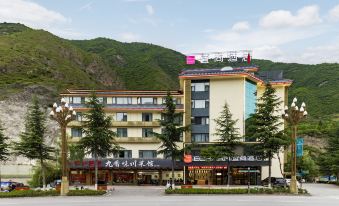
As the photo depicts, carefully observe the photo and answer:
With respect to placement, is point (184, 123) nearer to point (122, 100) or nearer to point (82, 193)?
point (122, 100)

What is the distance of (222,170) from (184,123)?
931 cm

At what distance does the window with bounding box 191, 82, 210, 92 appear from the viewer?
73562 millimetres

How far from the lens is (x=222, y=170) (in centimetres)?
7019

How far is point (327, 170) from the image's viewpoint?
89688 mm

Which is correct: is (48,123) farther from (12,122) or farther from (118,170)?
(118,170)

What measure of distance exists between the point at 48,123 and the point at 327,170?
235ft

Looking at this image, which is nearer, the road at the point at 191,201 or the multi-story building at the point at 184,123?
the road at the point at 191,201

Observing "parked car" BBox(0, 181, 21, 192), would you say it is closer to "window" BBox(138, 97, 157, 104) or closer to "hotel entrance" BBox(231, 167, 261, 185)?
"window" BBox(138, 97, 157, 104)

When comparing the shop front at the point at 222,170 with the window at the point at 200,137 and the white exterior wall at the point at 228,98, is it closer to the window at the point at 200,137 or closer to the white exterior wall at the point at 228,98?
the window at the point at 200,137

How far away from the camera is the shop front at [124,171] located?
7050 cm

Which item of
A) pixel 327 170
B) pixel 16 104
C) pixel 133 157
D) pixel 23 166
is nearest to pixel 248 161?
pixel 133 157

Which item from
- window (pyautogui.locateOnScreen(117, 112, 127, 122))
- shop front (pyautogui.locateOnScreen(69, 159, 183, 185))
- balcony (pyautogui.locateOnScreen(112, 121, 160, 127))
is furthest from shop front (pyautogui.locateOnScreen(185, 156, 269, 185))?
window (pyautogui.locateOnScreen(117, 112, 127, 122))

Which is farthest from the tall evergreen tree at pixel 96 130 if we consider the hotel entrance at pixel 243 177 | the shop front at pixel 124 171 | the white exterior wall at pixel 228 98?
the hotel entrance at pixel 243 177

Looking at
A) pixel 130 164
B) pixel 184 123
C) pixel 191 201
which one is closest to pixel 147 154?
pixel 130 164
